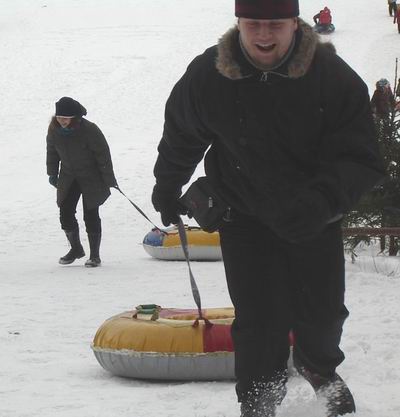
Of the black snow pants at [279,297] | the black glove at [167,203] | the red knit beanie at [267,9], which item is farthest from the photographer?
the black glove at [167,203]

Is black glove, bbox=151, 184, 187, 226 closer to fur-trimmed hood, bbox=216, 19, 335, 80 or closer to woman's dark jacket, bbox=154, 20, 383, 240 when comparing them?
woman's dark jacket, bbox=154, 20, 383, 240

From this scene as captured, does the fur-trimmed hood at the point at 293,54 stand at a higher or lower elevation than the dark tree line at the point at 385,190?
higher

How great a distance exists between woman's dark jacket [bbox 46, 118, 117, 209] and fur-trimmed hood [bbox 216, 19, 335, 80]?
6294mm

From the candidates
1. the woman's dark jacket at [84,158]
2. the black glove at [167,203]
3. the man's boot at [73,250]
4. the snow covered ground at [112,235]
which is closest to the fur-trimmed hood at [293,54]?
the black glove at [167,203]

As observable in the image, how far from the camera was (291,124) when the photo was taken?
3232 mm

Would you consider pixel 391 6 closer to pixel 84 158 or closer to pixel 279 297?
pixel 84 158

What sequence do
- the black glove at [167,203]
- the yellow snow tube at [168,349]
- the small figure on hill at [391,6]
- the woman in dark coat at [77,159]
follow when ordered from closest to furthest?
the black glove at [167,203] → the yellow snow tube at [168,349] → the woman in dark coat at [77,159] → the small figure on hill at [391,6]

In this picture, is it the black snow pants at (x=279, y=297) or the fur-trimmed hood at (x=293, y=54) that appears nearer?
the fur-trimmed hood at (x=293, y=54)

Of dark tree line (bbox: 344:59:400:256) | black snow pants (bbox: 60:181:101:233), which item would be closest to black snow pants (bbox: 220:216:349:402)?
dark tree line (bbox: 344:59:400:256)

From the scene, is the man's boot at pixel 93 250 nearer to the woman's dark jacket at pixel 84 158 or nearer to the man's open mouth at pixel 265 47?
the woman's dark jacket at pixel 84 158

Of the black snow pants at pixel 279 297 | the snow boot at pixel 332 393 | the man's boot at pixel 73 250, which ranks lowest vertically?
the man's boot at pixel 73 250

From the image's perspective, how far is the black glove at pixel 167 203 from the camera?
148 inches

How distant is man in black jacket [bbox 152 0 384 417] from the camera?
3170 mm

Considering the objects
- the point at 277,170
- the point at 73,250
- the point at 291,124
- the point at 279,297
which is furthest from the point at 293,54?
the point at 73,250
